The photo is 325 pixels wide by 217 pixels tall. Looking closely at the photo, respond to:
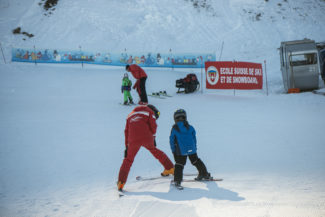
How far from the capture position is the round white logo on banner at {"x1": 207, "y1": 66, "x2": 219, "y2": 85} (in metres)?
13.1

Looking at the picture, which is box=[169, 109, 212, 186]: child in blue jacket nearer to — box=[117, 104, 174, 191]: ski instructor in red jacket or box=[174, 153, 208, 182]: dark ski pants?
box=[174, 153, 208, 182]: dark ski pants

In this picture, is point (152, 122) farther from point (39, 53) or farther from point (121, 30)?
point (121, 30)

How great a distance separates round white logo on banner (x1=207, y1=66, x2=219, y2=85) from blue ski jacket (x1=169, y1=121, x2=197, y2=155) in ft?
31.7

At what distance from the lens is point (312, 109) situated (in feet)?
30.0

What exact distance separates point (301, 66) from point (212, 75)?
4401 mm

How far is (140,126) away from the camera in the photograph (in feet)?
13.0

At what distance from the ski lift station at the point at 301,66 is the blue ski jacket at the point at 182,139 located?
10.5 metres

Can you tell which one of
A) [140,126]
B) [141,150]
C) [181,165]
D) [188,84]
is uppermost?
[188,84]

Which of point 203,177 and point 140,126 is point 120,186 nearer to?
point 140,126

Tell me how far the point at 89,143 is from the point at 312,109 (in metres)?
7.88

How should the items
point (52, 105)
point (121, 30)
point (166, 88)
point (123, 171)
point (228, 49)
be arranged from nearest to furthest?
point (123, 171) < point (52, 105) < point (166, 88) < point (228, 49) < point (121, 30)

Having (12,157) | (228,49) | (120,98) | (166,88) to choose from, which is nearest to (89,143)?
(12,157)

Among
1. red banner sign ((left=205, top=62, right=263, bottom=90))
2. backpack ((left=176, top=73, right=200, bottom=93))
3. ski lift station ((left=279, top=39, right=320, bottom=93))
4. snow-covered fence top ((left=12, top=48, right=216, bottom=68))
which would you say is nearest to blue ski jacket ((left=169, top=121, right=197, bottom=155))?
red banner sign ((left=205, top=62, right=263, bottom=90))

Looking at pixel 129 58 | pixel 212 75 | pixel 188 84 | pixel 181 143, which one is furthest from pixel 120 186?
pixel 129 58
